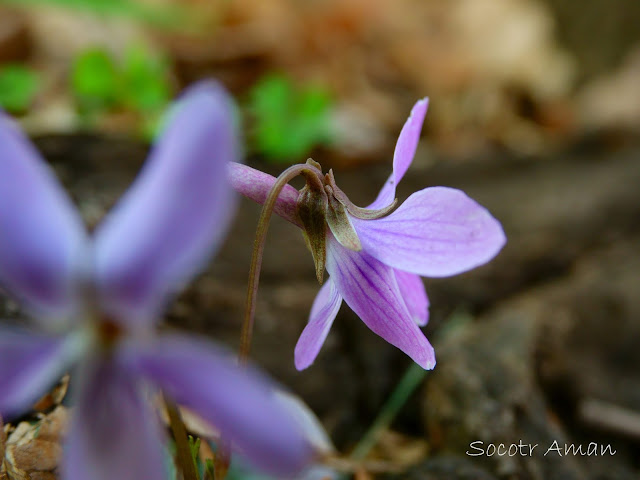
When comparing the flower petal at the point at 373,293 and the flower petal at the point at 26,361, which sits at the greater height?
the flower petal at the point at 373,293

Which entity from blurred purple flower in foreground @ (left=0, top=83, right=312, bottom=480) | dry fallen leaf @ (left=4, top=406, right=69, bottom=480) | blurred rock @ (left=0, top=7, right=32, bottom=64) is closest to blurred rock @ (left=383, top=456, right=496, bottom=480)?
dry fallen leaf @ (left=4, top=406, right=69, bottom=480)

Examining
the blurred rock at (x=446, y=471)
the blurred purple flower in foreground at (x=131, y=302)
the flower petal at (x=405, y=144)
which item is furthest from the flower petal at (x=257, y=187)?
the blurred rock at (x=446, y=471)

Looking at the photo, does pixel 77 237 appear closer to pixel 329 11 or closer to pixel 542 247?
pixel 542 247

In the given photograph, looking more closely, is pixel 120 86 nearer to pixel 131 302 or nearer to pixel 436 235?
pixel 436 235

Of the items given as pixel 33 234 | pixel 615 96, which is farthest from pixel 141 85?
pixel 615 96

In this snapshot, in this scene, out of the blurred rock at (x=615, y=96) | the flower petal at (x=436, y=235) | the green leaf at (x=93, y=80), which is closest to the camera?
the flower petal at (x=436, y=235)

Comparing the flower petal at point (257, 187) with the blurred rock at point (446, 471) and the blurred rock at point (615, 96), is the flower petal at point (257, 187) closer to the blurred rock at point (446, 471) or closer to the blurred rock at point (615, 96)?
the blurred rock at point (446, 471)

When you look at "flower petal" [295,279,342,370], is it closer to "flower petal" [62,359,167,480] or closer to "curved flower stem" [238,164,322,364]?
"curved flower stem" [238,164,322,364]
